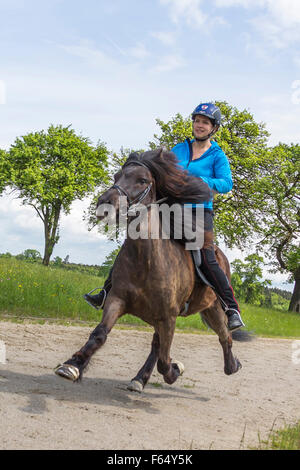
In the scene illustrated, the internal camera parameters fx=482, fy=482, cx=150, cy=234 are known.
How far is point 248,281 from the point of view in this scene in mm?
42656

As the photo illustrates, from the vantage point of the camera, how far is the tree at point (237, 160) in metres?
27.2

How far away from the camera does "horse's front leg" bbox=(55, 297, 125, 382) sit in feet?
15.2

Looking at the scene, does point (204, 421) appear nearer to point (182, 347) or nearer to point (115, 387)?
point (115, 387)

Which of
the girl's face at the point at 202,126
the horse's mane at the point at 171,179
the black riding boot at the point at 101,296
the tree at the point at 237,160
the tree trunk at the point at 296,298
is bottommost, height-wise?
the tree trunk at the point at 296,298

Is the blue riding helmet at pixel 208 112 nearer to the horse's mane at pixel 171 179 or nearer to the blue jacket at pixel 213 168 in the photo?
the blue jacket at pixel 213 168

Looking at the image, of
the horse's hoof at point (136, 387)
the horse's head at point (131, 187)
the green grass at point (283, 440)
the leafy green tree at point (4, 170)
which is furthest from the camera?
the leafy green tree at point (4, 170)

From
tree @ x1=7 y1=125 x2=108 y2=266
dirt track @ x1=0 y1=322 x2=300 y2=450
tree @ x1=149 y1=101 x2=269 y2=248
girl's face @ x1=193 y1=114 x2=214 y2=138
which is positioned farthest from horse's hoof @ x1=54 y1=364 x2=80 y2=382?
tree @ x1=7 y1=125 x2=108 y2=266

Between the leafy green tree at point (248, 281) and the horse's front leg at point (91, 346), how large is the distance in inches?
1443

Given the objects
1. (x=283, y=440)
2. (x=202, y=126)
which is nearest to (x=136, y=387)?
(x=283, y=440)

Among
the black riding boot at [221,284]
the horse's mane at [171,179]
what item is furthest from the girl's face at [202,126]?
the black riding boot at [221,284]

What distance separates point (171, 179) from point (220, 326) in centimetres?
252

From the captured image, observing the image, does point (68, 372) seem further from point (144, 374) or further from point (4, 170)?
point (4, 170)

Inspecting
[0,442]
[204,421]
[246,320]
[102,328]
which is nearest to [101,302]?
[102,328]
